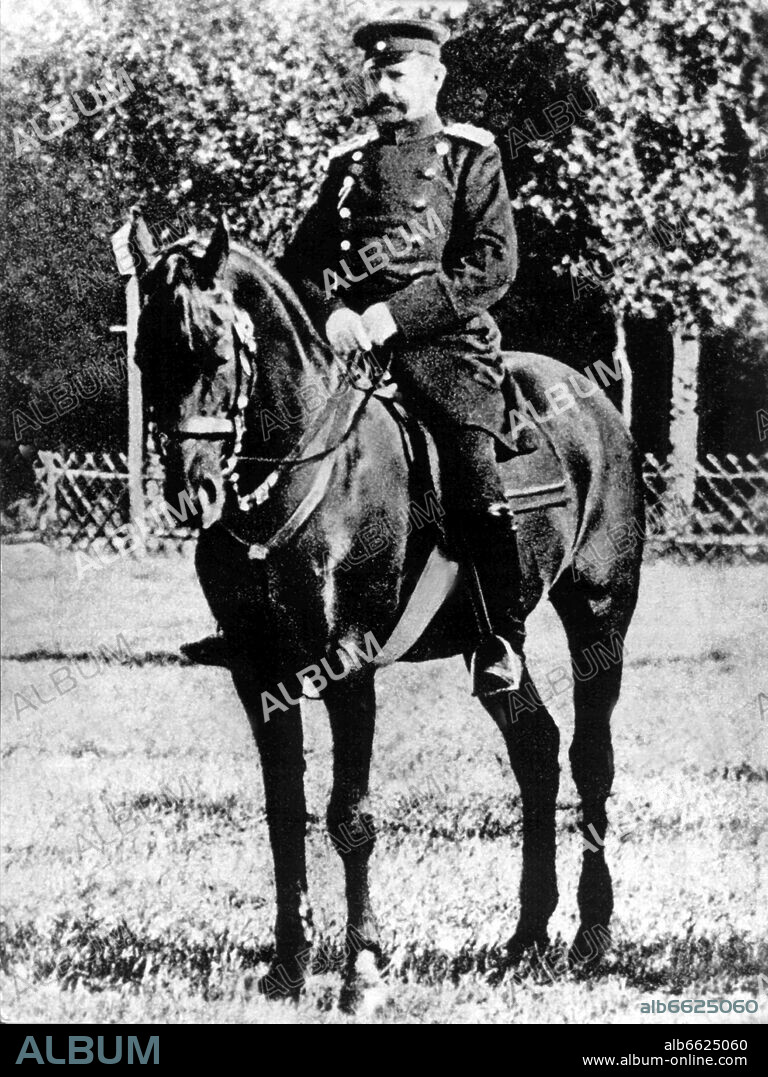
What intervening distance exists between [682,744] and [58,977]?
2.46 m

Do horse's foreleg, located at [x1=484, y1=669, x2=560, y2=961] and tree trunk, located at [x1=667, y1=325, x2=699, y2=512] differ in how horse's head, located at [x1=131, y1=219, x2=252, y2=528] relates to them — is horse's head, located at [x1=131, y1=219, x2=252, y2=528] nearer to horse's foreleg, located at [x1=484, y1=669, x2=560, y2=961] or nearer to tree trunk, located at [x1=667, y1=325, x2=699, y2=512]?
horse's foreleg, located at [x1=484, y1=669, x2=560, y2=961]

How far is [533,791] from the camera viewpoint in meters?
3.95

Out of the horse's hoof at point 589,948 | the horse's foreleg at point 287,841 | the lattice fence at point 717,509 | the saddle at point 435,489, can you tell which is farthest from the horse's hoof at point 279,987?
the lattice fence at point 717,509

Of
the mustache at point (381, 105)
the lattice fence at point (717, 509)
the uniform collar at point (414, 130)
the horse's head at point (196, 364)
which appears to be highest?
the mustache at point (381, 105)

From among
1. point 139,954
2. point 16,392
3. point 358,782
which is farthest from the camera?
point 16,392

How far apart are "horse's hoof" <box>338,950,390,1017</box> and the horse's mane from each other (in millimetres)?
2116

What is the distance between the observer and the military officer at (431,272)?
364 cm

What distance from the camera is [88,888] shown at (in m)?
4.08

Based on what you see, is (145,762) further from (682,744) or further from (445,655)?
(682,744)

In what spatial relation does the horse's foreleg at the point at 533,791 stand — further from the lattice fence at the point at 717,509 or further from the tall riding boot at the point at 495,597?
the lattice fence at the point at 717,509

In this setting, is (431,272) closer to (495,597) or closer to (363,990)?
(495,597)

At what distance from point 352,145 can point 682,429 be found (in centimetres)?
162

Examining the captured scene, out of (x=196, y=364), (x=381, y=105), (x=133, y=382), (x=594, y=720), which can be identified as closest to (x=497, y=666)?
(x=594, y=720)

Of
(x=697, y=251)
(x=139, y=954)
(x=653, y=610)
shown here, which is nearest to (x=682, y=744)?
(x=653, y=610)
